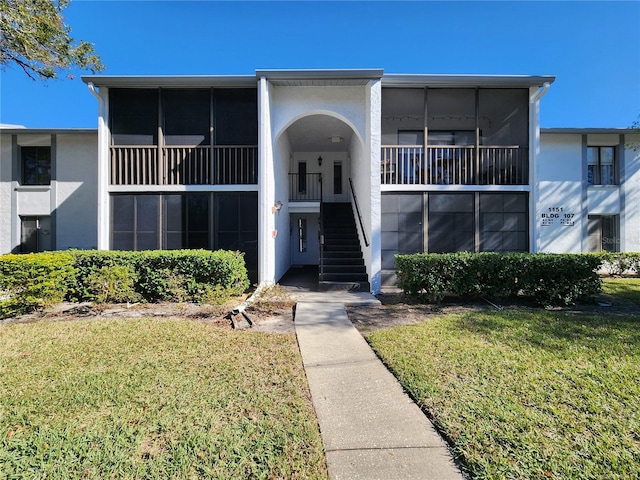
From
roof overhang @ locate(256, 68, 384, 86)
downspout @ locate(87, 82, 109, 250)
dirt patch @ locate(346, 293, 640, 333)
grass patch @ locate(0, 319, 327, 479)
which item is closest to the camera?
grass patch @ locate(0, 319, 327, 479)

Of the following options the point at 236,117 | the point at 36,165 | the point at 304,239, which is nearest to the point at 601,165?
the point at 304,239

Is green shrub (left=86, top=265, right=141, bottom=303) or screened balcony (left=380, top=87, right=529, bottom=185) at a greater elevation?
screened balcony (left=380, top=87, right=529, bottom=185)

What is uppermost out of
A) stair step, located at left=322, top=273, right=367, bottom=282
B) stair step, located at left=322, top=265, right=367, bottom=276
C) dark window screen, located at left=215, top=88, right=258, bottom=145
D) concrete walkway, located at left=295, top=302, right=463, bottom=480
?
dark window screen, located at left=215, top=88, right=258, bottom=145

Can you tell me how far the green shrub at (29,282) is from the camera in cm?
535

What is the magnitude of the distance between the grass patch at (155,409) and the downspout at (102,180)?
480 centimetres

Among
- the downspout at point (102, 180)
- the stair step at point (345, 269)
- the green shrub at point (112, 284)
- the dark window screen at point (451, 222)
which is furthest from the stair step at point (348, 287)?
the downspout at point (102, 180)

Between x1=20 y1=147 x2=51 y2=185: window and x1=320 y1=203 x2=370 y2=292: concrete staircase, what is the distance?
→ 10.8 meters

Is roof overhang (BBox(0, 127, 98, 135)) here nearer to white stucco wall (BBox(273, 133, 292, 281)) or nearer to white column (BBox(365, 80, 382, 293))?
white stucco wall (BBox(273, 133, 292, 281))

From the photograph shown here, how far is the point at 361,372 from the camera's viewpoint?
329 centimetres

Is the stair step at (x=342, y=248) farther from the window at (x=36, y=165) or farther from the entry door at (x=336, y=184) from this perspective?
the window at (x=36, y=165)

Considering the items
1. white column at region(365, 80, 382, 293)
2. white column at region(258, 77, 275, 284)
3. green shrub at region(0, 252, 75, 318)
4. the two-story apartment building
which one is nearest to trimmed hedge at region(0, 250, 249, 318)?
green shrub at region(0, 252, 75, 318)

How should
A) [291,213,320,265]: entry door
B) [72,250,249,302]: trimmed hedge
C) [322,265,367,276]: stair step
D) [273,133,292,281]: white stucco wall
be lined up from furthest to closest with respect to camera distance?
[291,213,320,265]: entry door < [273,133,292,281]: white stucco wall < [322,265,367,276]: stair step < [72,250,249,302]: trimmed hedge

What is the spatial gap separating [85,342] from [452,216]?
29.8 ft

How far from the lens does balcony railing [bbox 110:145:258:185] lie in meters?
8.54
